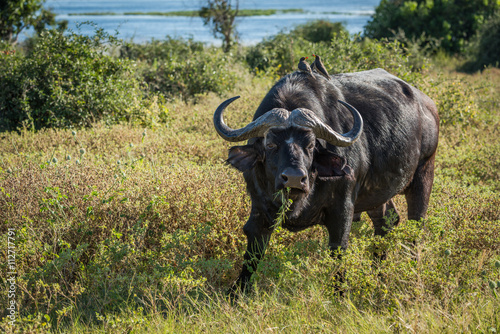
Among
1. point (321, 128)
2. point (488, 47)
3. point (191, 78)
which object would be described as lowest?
point (191, 78)

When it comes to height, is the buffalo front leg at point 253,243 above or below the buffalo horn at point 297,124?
below

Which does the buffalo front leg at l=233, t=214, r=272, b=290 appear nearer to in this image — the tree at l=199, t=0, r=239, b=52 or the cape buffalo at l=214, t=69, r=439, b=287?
the cape buffalo at l=214, t=69, r=439, b=287

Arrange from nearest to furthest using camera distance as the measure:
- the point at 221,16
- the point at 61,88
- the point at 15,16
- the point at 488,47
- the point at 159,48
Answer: the point at 61,88, the point at 15,16, the point at 159,48, the point at 488,47, the point at 221,16

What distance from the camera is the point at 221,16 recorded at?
15781 millimetres

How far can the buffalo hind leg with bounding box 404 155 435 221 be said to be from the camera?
4.52m

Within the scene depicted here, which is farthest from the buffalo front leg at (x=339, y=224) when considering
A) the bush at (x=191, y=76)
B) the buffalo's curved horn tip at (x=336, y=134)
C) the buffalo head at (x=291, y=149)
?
the bush at (x=191, y=76)

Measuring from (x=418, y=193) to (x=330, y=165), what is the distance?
4.82 feet

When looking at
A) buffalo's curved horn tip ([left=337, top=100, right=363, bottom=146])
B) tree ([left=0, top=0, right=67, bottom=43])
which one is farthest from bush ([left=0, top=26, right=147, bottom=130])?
buffalo's curved horn tip ([left=337, top=100, right=363, bottom=146])

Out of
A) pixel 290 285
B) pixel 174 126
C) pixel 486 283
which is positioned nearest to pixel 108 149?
pixel 174 126

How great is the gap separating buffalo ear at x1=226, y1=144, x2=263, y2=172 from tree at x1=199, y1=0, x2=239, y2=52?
12.7 meters

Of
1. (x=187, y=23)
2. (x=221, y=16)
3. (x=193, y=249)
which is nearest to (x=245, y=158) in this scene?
(x=193, y=249)

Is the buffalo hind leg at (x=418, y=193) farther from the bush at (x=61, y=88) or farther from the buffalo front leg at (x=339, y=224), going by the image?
the bush at (x=61, y=88)

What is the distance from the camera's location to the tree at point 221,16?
1576cm

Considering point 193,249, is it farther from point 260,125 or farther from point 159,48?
point 159,48
